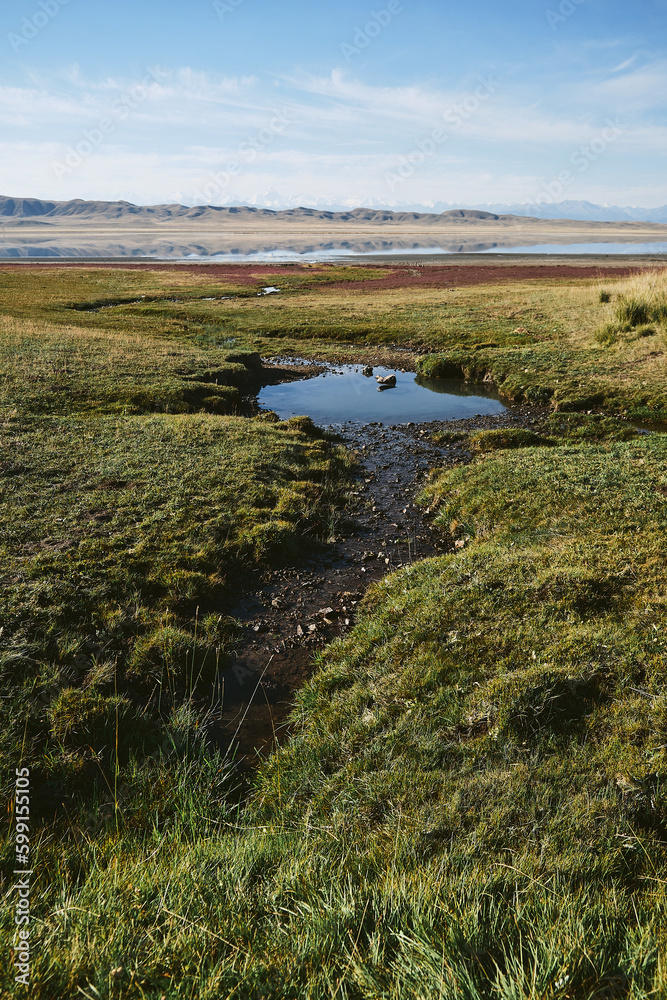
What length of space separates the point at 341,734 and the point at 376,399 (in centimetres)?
2238

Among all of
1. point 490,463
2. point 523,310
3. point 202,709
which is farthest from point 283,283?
point 202,709

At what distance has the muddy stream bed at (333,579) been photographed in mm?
7691

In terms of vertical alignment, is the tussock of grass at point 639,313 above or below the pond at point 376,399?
above

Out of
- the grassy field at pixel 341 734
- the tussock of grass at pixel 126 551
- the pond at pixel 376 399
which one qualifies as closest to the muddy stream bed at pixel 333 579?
the grassy field at pixel 341 734

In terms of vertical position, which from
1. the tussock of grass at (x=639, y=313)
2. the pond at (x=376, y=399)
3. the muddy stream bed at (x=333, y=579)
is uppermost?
the tussock of grass at (x=639, y=313)

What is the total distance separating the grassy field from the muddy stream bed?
1.46 ft

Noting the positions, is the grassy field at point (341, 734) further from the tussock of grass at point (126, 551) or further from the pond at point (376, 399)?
the pond at point (376, 399)

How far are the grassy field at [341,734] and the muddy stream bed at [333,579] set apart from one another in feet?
1.46

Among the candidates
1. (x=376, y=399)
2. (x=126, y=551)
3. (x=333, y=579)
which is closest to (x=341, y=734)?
(x=333, y=579)

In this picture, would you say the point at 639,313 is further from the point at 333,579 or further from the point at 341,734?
the point at 341,734

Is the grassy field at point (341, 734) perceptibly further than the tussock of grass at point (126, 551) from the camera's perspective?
No

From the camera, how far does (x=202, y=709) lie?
755cm

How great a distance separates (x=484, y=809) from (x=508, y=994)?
8.30ft

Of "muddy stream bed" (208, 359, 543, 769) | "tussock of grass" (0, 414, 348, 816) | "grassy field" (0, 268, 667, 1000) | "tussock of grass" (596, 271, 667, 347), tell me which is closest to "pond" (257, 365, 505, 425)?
"muddy stream bed" (208, 359, 543, 769)
